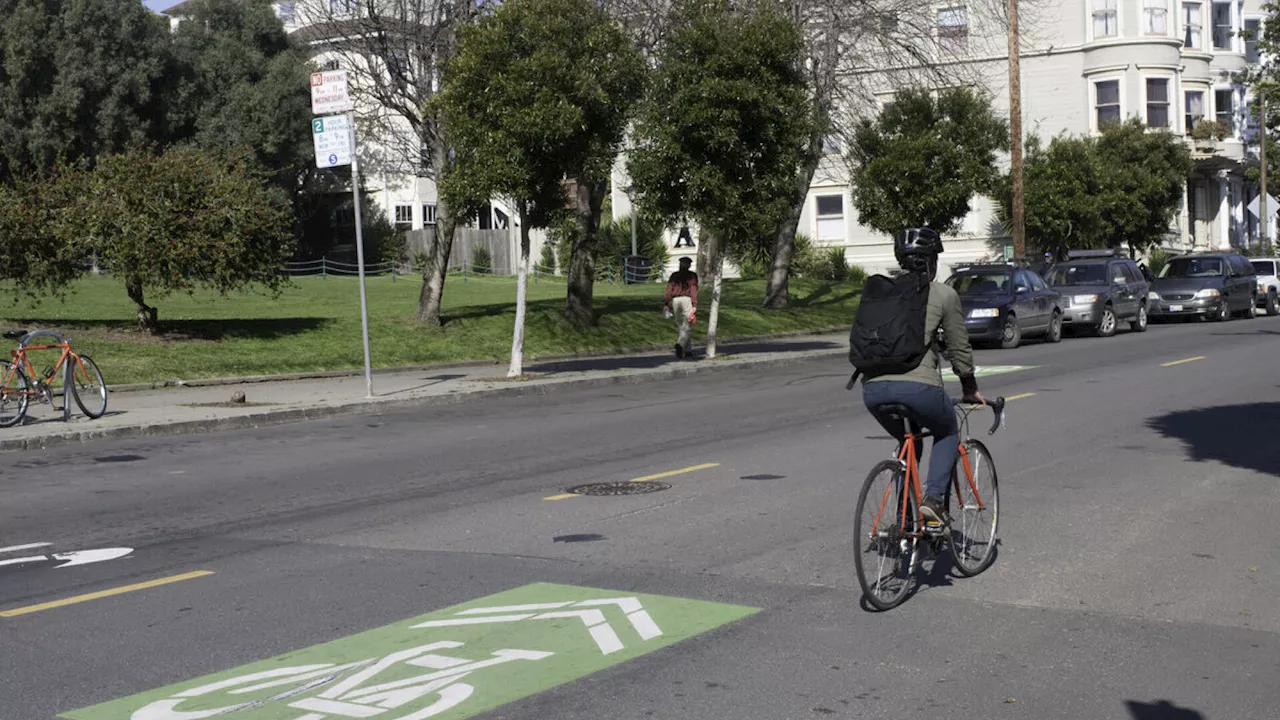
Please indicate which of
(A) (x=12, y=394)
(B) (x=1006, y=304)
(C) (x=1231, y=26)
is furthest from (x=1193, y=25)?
(A) (x=12, y=394)

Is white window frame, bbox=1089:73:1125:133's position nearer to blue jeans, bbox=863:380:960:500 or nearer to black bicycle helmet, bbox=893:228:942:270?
black bicycle helmet, bbox=893:228:942:270

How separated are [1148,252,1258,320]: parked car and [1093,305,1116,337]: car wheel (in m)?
6.10

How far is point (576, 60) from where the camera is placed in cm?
2203

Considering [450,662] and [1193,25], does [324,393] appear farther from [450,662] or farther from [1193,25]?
[1193,25]

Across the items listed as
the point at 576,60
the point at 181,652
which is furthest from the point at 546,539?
the point at 576,60

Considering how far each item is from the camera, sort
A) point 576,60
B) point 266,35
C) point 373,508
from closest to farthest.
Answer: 1. point 373,508
2. point 576,60
3. point 266,35

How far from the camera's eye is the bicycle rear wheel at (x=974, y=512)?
7.60m

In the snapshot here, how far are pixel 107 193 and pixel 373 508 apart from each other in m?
13.5

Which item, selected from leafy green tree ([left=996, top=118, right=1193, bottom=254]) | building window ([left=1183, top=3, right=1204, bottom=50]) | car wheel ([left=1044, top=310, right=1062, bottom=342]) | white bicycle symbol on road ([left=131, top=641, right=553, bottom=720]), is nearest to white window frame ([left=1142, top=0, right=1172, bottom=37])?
building window ([left=1183, top=3, right=1204, bottom=50])

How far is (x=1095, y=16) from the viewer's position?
51969 mm

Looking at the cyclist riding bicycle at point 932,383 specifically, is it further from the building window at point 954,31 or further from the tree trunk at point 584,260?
the building window at point 954,31

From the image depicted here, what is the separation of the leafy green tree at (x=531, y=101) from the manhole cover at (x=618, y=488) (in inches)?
414

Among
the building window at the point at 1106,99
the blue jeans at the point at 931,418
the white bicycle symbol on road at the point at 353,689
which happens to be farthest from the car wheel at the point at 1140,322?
the white bicycle symbol on road at the point at 353,689

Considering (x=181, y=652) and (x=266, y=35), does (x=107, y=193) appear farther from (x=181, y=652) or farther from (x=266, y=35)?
(x=266, y=35)
